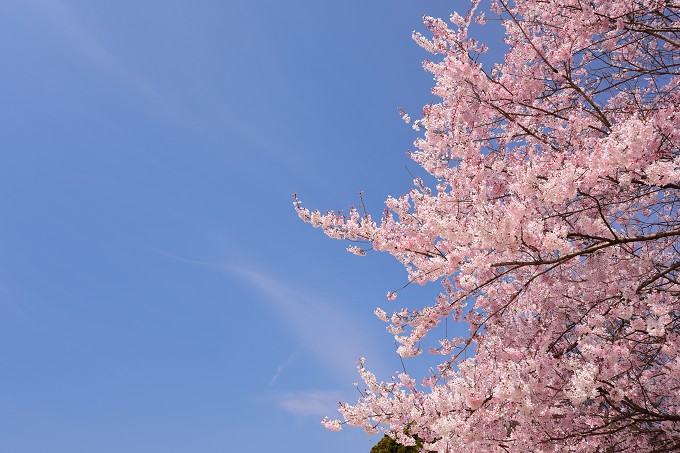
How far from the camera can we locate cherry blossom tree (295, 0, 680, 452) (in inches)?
202

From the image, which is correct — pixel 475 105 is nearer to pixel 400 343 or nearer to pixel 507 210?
pixel 507 210

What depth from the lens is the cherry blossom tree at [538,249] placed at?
5.13 m

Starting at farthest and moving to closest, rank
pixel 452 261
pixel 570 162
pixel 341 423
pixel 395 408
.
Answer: pixel 341 423, pixel 395 408, pixel 452 261, pixel 570 162

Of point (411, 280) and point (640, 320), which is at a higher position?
point (411, 280)

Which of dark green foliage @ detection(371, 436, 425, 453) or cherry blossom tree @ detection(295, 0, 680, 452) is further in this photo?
dark green foliage @ detection(371, 436, 425, 453)

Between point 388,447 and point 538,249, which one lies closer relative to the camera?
point 538,249

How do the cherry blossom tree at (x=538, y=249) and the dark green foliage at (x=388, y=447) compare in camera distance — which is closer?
the cherry blossom tree at (x=538, y=249)

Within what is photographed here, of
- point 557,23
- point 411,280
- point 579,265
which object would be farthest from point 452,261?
point 557,23

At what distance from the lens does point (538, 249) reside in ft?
15.0

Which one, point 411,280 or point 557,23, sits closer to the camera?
point 411,280

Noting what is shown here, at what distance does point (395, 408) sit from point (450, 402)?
3.55 feet

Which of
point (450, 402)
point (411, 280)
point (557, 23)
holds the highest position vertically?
point (557, 23)

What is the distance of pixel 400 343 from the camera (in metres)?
6.58

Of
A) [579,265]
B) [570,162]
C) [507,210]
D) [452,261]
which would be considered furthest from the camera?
[579,265]
